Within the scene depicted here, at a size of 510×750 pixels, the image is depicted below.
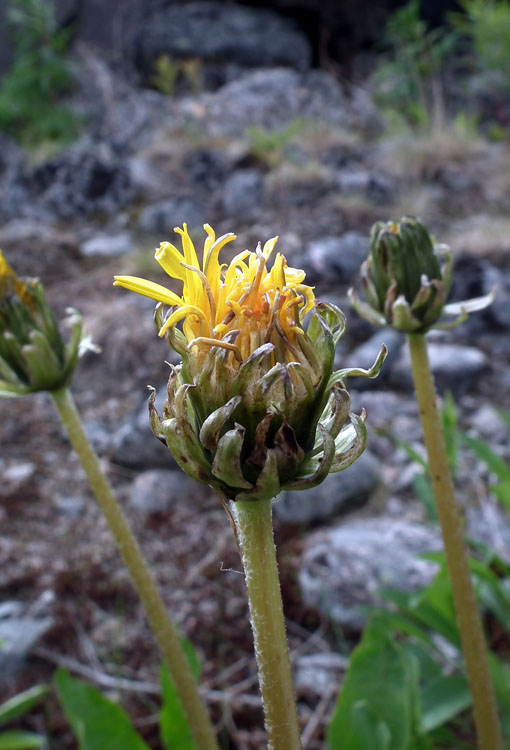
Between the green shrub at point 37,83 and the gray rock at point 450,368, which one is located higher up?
the green shrub at point 37,83

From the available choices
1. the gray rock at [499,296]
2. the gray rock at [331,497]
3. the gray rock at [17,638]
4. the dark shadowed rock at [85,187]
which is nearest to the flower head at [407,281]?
the gray rock at [331,497]

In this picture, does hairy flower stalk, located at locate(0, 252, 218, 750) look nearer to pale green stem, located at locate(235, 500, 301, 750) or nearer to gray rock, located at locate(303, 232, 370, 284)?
pale green stem, located at locate(235, 500, 301, 750)

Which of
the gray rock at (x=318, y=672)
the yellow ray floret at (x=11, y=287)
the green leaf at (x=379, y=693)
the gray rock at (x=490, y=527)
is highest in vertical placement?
the yellow ray floret at (x=11, y=287)

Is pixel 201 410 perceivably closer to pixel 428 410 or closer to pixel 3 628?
pixel 428 410

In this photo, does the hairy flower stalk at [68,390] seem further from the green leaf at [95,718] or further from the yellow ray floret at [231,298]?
the yellow ray floret at [231,298]

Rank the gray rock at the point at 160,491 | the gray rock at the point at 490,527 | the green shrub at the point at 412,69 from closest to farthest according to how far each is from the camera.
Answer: the gray rock at the point at 490,527, the gray rock at the point at 160,491, the green shrub at the point at 412,69

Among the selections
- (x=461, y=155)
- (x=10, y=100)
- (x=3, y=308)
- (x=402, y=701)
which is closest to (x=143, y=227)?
(x=461, y=155)

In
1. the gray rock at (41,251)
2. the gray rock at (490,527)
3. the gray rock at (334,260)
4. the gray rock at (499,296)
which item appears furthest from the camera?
the gray rock at (41,251)
